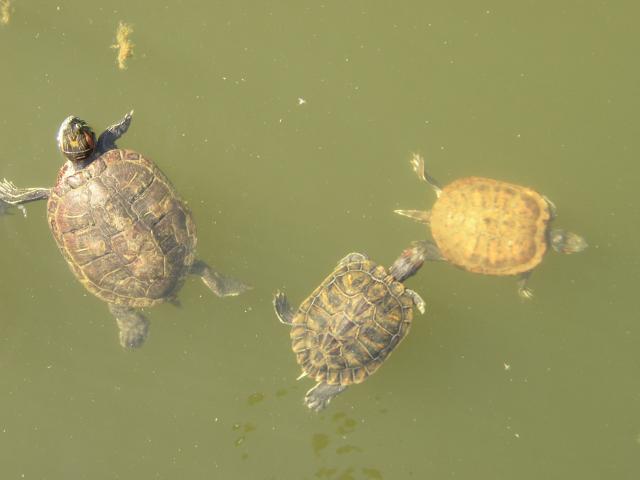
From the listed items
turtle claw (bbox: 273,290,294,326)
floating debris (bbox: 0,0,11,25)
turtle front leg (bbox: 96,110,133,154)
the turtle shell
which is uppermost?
floating debris (bbox: 0,0,11,25)

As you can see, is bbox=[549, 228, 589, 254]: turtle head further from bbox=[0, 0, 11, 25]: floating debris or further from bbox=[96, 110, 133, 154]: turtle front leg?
bbox=[0, 0, 11, 25]: floating debris

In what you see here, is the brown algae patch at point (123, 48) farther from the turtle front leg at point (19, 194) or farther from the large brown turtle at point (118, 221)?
the turtle front leg at point (19, 194)

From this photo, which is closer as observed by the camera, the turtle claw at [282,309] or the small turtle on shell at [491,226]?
the small turtle on shell at [491,226]

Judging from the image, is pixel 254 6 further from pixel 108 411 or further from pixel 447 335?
pixel 108 411

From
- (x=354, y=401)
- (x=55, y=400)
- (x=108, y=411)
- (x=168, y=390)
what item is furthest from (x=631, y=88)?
(x=55, y=400)

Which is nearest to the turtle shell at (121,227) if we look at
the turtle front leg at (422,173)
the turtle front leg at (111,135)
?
the turtle front leg at (111,135)

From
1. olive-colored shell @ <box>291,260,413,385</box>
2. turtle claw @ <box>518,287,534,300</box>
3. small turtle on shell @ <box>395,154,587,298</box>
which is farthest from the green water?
olive-colored shell @ <box>291,260,413,385</box>

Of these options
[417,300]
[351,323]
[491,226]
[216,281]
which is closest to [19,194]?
[216,281]
